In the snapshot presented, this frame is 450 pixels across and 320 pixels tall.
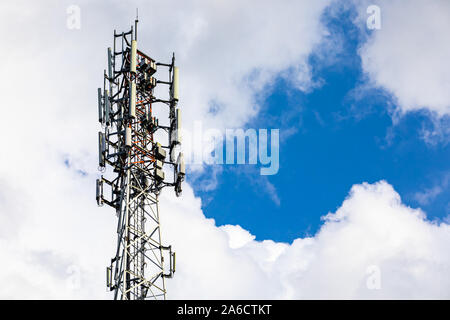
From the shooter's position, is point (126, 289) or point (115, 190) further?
point (115, 190)

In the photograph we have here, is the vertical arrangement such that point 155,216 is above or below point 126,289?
above

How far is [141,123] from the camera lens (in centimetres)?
6169

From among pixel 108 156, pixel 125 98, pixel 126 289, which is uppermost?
pixel 125 98
